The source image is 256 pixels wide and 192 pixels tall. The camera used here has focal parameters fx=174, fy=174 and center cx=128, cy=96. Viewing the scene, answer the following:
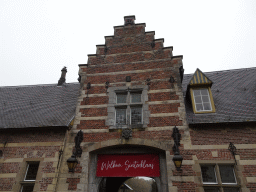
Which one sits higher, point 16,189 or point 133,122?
point 133,122

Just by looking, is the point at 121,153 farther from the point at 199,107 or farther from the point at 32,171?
the point at 199,107

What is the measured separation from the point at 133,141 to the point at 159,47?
14.3ft

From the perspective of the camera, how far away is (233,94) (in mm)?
7402

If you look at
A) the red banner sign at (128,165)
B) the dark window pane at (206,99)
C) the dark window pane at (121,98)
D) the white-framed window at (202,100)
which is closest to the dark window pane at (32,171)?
the red banner sign at (128,165)

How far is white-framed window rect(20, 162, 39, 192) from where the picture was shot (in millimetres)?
5880

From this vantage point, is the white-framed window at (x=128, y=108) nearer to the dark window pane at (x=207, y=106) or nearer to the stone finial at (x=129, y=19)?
the dark window pane at (x=207, y=106)

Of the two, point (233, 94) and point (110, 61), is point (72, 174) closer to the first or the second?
point (110, 61)

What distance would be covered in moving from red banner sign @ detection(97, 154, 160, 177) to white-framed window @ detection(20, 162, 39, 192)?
2241mm

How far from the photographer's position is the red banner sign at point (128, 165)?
5.85 m

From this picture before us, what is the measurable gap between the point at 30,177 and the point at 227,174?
651cm

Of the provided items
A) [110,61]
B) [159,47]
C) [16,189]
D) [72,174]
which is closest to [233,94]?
[159,47]

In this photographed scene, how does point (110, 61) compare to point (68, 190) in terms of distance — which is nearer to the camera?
point (68, 190)

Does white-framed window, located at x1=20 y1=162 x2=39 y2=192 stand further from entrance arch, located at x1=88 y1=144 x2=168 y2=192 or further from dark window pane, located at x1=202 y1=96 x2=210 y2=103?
dark window pane, located at x1=202 y1=96 x2=210 y2=103

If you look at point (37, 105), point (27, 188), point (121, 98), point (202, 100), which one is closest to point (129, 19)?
point (121, 98)
